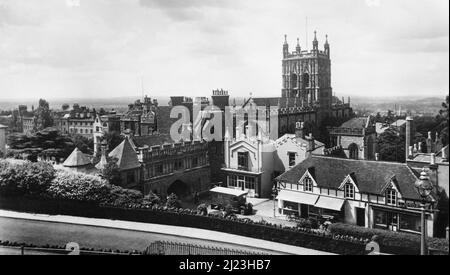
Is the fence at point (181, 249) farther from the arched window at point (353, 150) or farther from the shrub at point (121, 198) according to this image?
the arched window at point (353, 150)

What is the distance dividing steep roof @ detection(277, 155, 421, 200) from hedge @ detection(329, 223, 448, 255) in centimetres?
331

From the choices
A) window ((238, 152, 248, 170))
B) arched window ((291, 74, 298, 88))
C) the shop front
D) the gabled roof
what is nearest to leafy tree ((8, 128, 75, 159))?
the gabled roof

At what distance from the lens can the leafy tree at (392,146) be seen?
48531 mm

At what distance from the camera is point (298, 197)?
3155 centimetres

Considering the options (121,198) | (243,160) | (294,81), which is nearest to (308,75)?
(294,81)

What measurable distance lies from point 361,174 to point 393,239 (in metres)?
6.48

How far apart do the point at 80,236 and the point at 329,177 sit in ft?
62.1

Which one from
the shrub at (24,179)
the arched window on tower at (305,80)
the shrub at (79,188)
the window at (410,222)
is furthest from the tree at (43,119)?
the window at (410,222)

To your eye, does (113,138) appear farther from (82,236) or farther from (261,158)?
(82,236)

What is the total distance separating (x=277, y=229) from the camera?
24031 millimetres
